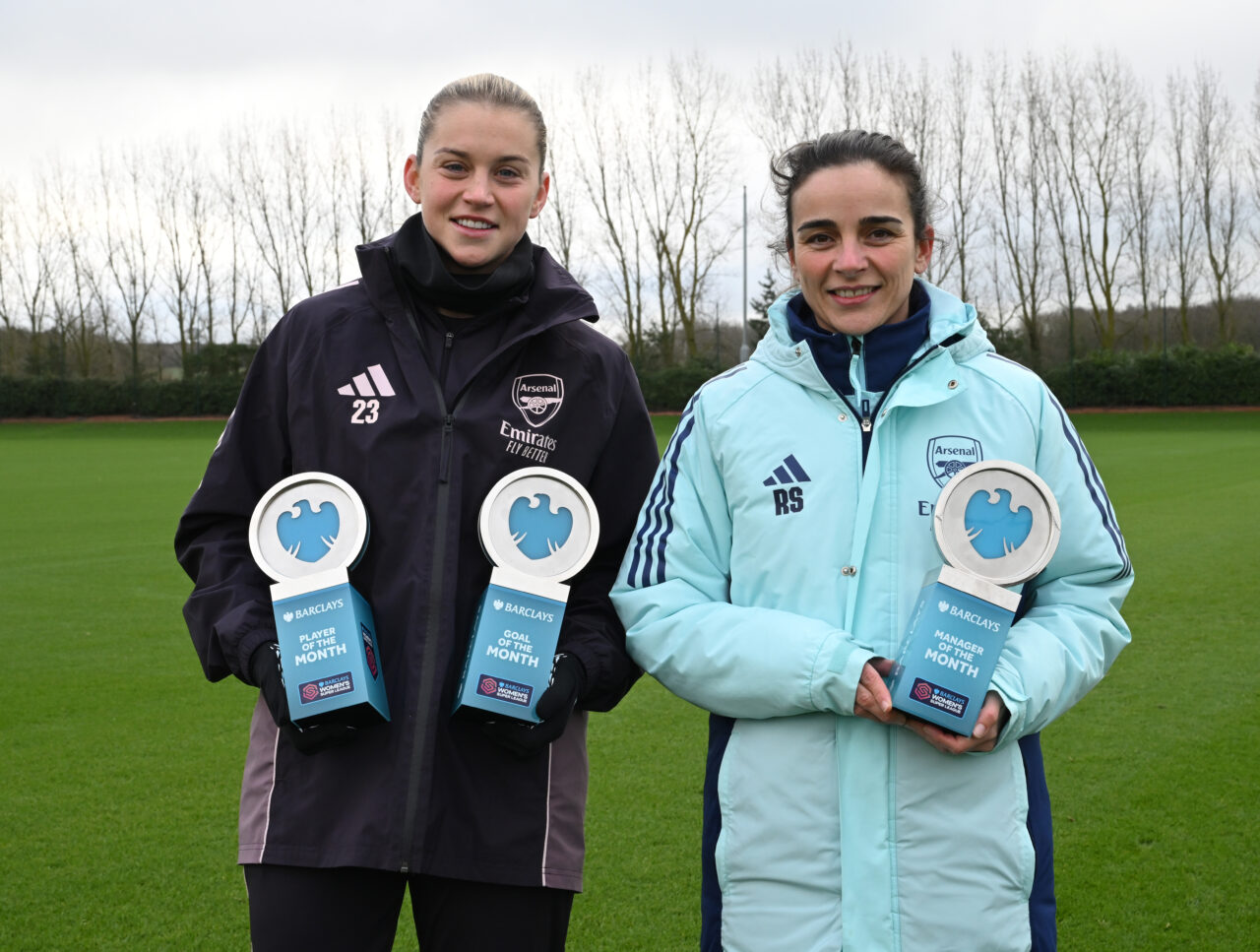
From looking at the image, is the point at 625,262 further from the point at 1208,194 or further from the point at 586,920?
the point at 586,920

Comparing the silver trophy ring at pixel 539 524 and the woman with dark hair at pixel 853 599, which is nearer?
the woman with dark hair at pixel 853 599

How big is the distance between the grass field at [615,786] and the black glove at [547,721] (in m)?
1.58

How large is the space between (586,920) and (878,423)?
2.16 metres

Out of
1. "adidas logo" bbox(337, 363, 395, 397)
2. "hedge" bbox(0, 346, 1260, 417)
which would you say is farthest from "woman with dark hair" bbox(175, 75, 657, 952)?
"hedge" bbox(0, 346, 1260, 417)

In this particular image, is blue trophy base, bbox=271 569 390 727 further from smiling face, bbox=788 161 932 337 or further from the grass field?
the grass field

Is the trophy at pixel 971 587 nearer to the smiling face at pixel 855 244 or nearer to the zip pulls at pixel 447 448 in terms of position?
the smiling face at pixel 855 244

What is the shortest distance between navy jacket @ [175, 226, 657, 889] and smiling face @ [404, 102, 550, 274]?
12 centimetres

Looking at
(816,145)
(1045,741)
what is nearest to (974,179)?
(1045,741)

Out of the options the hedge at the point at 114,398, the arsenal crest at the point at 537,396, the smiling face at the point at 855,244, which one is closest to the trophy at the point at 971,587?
the smiling face at the point at 855,244

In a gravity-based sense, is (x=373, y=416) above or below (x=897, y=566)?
above

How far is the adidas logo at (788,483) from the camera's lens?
6.40 ft

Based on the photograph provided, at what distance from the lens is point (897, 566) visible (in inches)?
75.1

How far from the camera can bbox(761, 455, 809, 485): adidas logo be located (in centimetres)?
196

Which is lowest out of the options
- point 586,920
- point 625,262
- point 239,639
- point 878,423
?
point 586,920
